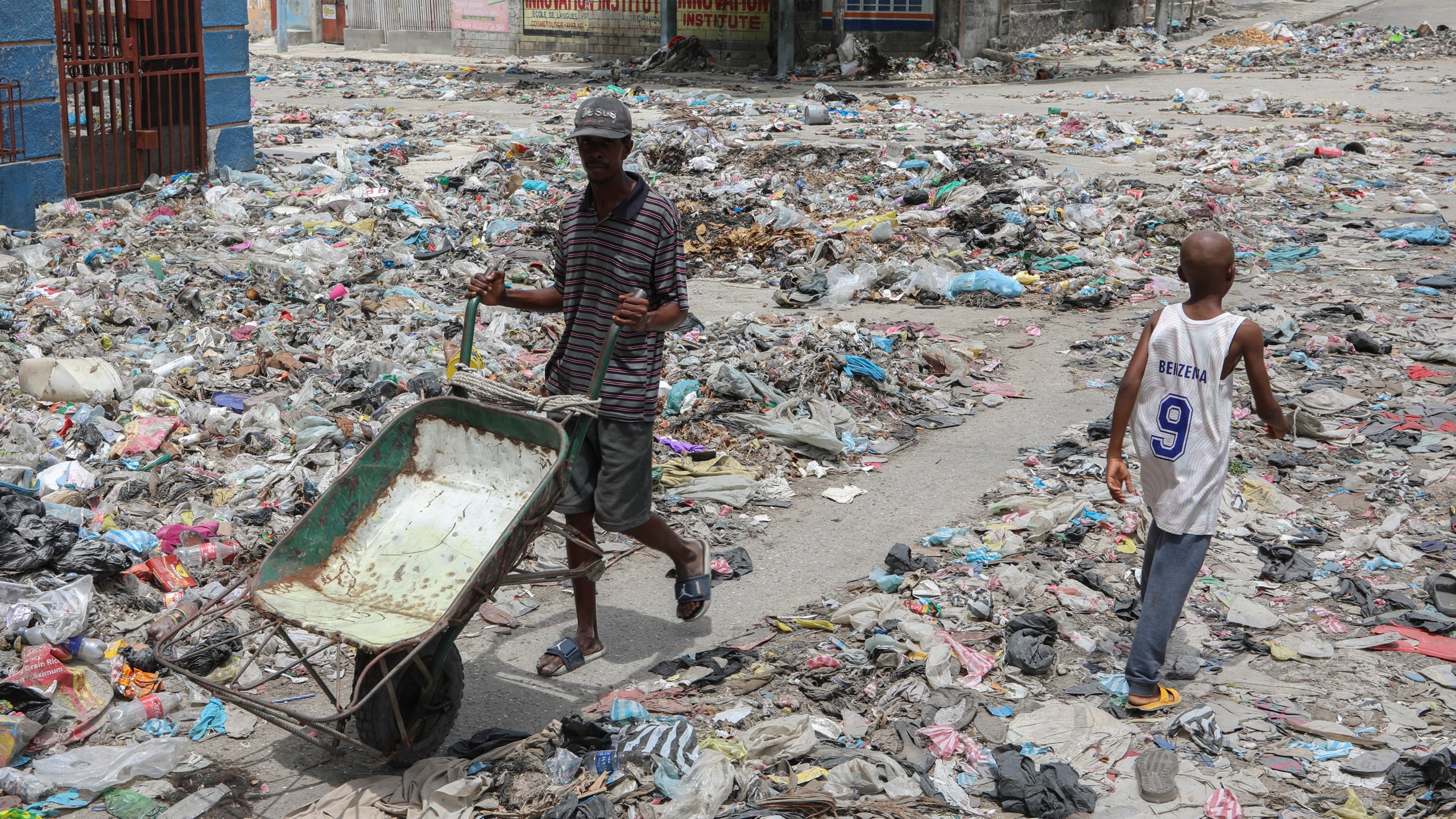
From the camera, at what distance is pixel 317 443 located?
597 cm

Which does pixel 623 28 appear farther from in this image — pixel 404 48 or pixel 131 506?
pixel 131 506

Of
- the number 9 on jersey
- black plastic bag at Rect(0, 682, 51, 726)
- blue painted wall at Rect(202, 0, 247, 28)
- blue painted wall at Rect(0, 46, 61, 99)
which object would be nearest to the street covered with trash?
black plastic bag at Rect(0, 682, 51, 726)

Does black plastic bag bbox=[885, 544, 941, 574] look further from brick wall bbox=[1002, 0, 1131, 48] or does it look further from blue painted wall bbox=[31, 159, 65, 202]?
brick wall bbox=[1002, 0, 1131, 48]

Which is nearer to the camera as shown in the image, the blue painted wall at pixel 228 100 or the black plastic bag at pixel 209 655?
the black plastic bag at pixel 209 655

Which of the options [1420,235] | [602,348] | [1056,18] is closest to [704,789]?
[602,348]

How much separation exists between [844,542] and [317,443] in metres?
2.72

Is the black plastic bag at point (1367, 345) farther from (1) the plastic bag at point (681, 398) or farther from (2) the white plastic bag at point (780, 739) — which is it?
(2) the white plastic bag at point (780, 739)

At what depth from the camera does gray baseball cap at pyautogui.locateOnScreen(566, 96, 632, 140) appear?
11.7 ft

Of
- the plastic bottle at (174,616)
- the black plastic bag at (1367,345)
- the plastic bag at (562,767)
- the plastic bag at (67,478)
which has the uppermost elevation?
the black plastic bag at (1367,345)

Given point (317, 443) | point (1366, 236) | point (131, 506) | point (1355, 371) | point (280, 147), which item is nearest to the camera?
point (131, 506)

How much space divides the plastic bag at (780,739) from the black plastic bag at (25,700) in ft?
6.73

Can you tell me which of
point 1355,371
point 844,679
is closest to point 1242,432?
point 1355,371

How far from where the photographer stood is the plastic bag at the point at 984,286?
9.23 metres

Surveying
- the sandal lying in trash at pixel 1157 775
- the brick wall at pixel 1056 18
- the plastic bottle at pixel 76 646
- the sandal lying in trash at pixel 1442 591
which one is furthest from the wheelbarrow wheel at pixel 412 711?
the brick wall at pixel 1056 18
